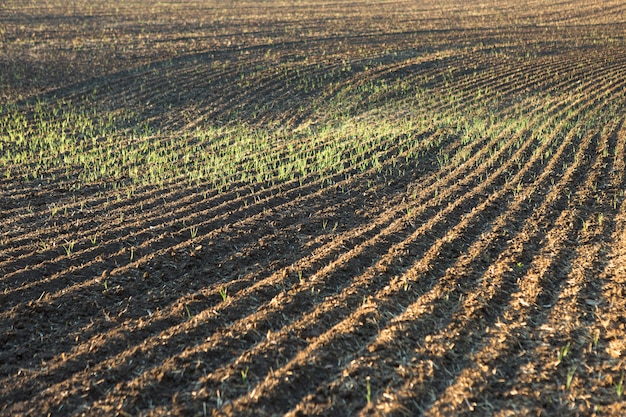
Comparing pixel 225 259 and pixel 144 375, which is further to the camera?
pixel 225 259

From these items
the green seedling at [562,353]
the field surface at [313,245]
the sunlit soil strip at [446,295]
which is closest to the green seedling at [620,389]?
the field surface at [313,245]

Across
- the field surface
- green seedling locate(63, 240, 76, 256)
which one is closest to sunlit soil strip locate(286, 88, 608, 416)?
the field surface

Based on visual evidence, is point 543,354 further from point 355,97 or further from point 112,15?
point 112,15

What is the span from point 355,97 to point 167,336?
34.1 feet

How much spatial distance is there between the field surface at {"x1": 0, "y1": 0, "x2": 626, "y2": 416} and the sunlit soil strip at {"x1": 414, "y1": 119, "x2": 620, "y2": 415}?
0.06ft

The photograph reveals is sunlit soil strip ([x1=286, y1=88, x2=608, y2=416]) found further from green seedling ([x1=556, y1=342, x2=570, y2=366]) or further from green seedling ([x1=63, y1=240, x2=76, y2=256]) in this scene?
green seedling ([x1=63, y1=240, x2=76, y2=256])

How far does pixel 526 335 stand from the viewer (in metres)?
4.28

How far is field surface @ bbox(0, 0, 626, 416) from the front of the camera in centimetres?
376

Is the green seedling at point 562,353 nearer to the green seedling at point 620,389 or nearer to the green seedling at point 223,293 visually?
the green seedling at point 620,389

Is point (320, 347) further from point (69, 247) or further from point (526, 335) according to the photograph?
point (69, 247)

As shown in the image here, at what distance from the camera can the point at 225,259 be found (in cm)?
558

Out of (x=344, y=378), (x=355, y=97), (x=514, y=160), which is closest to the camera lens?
(x=344, y=378)

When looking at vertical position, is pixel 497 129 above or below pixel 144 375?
below

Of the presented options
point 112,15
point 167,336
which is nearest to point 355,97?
point 167,336
